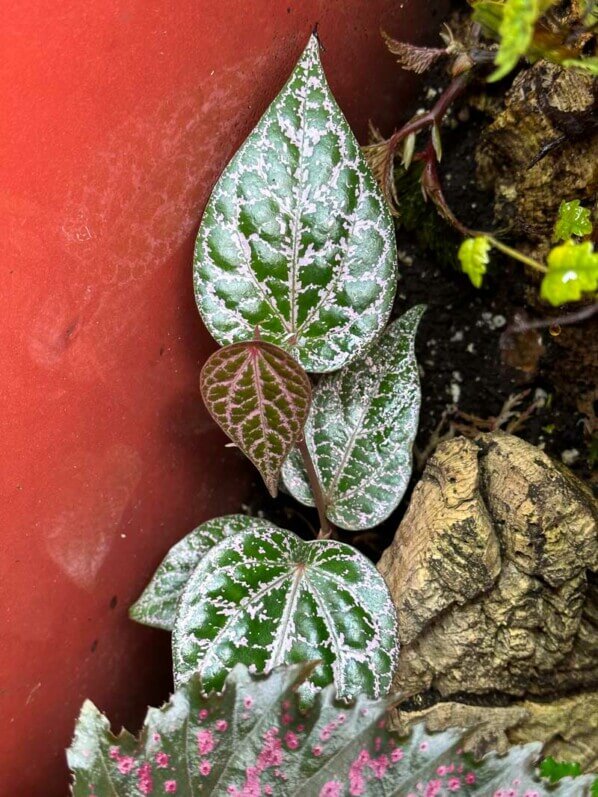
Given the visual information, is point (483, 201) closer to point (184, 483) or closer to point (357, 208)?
point (357, 208)

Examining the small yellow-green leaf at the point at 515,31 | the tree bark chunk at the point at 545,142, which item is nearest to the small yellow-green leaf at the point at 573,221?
the tree bark chunk at the point at 545,142

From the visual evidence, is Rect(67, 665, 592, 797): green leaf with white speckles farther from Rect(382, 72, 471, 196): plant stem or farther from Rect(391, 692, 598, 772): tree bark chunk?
Rect(382, 72, 471, 196): plant stem

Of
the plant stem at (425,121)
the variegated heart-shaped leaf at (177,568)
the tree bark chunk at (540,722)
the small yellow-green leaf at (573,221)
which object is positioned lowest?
the tree bark chunk at (540,722)

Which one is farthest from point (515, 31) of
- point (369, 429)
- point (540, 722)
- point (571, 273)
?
point (540, 722)

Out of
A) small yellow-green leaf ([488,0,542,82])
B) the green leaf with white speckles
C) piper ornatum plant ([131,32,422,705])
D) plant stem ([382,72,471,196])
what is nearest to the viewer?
small yellow-green leaf ([488,0,542,82])

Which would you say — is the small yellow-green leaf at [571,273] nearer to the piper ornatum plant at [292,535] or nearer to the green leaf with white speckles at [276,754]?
the piper ornatum plant at [292,535]

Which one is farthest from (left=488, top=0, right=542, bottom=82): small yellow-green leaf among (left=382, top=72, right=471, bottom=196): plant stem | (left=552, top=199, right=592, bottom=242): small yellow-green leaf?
(left=382, top=72, right=471, bottom=196): plant stem

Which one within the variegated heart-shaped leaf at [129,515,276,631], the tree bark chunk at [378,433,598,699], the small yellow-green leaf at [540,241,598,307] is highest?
the small yellow-green leaf at [540,241,598,307]

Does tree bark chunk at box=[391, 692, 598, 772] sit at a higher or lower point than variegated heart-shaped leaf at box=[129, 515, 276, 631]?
lower
